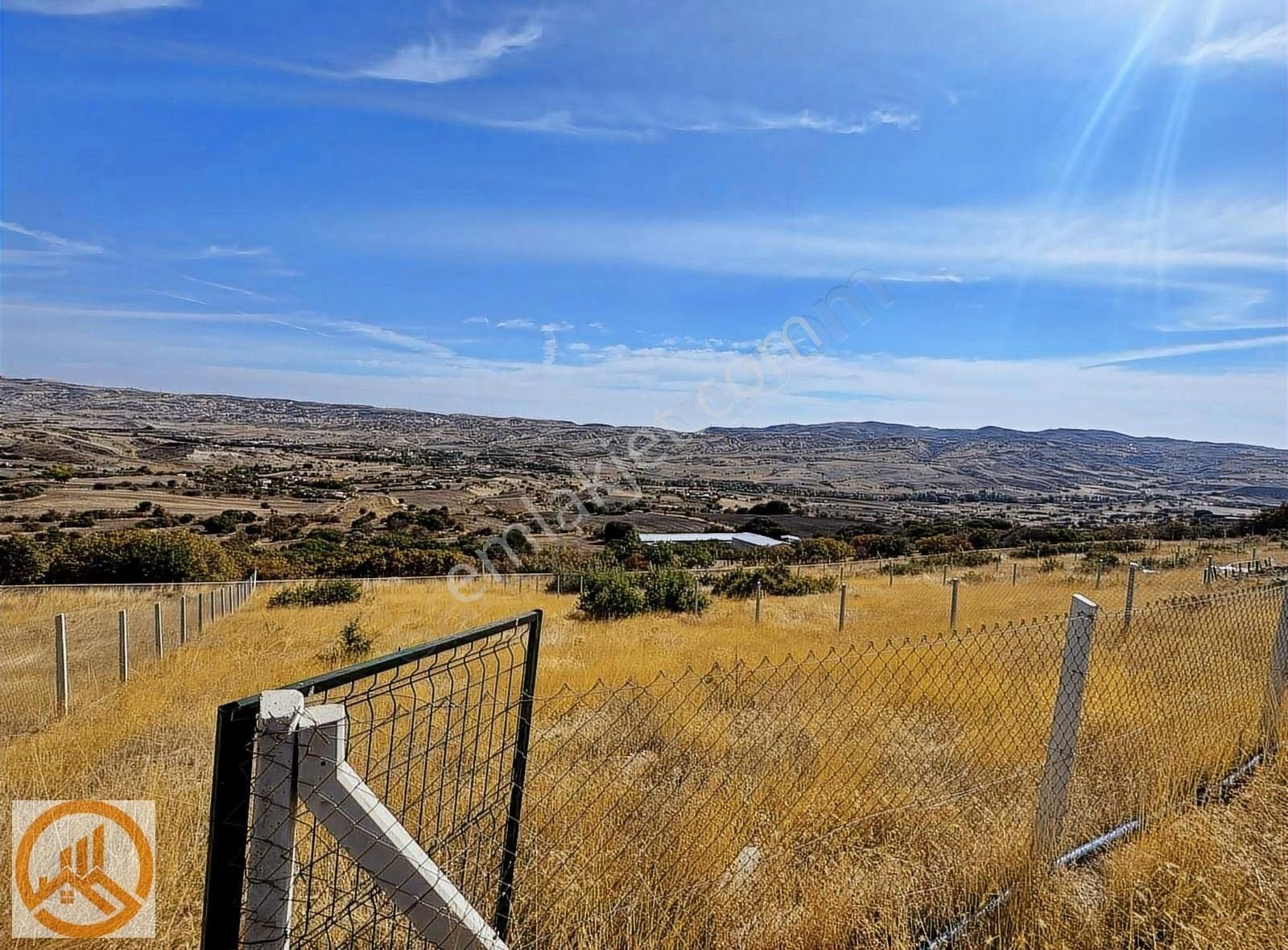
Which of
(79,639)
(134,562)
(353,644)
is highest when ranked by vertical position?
(353,644)

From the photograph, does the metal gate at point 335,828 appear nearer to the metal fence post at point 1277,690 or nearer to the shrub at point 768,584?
the metal fence post at point 1277,690

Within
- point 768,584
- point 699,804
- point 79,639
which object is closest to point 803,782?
point 699,804

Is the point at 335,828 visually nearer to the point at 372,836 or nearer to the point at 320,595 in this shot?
the point at 372,836

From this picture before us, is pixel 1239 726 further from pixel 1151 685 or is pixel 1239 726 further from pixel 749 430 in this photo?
pixel 749 430

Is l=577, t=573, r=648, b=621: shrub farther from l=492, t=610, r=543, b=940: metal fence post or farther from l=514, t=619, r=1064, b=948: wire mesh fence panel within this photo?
l=492, t=610, r=543, b=940: metal fence post

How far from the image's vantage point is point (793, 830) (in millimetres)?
3500

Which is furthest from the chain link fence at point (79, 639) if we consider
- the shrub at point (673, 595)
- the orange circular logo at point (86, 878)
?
the shrub at point (673, 595)

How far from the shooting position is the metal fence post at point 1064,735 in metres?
A: 2.92

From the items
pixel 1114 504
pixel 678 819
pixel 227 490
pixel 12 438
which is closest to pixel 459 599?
pixel 678 819

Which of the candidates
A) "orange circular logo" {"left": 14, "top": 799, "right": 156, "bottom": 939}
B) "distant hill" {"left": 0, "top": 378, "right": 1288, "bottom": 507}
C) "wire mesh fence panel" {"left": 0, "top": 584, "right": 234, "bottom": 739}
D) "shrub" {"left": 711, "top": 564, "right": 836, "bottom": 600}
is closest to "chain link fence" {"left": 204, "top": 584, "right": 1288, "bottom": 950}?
"orange circular logo" {"left": 14, "top": 799, "right": 156, "bottom": 939}

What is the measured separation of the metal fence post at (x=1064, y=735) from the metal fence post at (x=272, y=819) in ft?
9.49

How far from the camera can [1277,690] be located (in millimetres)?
4211

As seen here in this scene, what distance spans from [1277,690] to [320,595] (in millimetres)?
17485

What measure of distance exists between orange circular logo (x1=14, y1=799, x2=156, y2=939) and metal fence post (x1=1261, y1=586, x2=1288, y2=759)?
5.88 m
